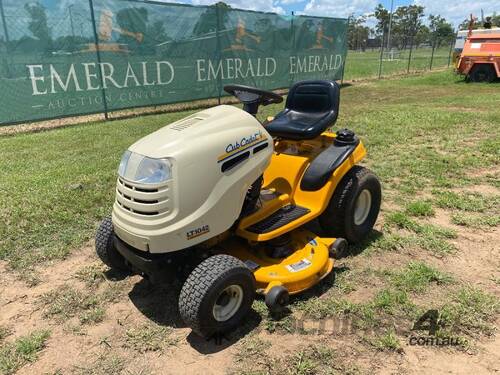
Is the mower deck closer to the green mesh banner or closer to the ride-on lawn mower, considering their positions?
the ride-on lawn mower

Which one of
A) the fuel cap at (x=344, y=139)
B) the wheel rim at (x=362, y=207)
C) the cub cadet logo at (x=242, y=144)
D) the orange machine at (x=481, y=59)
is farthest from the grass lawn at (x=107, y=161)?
the orange machine at (x=481, y=59)

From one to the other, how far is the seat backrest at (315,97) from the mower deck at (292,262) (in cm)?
111

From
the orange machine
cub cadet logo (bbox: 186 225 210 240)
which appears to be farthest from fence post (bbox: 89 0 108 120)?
the orange machine

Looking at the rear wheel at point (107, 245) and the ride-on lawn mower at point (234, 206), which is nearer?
the ride-on lawn mower at point (234, 206)

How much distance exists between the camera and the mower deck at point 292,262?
2.74 m

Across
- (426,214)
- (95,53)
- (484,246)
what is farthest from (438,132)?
(95,53)

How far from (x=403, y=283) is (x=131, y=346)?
1902 mm

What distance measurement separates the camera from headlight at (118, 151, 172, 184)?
232 cm

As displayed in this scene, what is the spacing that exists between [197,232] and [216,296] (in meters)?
0.38

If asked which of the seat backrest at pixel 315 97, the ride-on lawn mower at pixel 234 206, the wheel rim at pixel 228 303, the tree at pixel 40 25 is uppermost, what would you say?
the tree at pixel 40 25

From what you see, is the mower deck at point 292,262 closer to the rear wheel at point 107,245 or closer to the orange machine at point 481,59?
the rear wheel at point 107,245

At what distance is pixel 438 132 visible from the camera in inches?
293

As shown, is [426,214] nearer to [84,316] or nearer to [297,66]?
[84,316]
